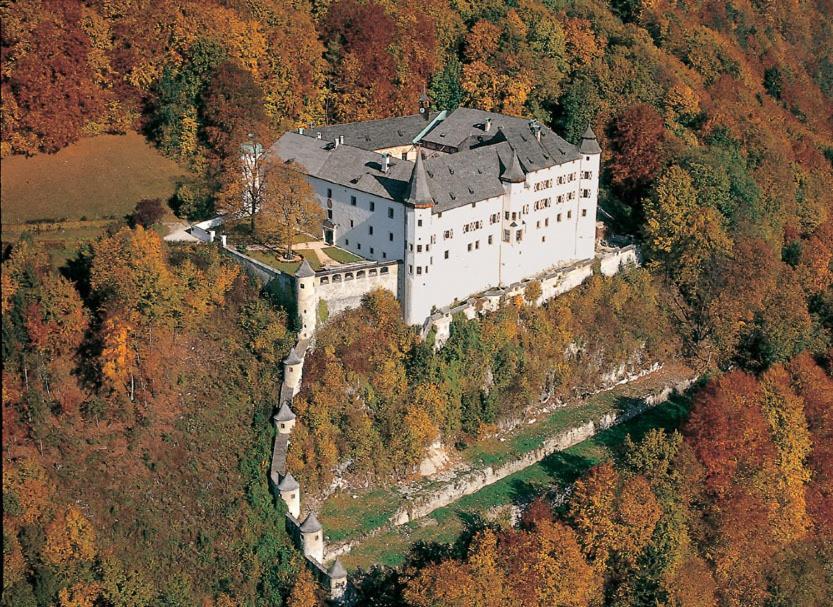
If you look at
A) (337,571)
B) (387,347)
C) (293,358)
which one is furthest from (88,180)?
(337,571)

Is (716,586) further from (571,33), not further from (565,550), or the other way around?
(571,33)

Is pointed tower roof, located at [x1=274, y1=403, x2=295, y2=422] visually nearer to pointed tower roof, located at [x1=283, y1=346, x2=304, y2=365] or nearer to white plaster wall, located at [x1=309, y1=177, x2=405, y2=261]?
pointed tower roof, located at [x1=283, y1=346, x2=304, y2=365]

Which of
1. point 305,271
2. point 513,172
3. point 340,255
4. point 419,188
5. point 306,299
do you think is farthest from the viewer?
point 513,172

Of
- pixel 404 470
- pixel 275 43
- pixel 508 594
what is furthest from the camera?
pixel 275 43

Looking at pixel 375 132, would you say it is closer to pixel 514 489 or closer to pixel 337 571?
pixel 514 489

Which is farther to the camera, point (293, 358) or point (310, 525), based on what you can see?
point (293, 358)

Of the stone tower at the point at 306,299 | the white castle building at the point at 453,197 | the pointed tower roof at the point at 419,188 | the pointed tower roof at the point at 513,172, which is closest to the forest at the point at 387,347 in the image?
the stone tower at the point at 306,299

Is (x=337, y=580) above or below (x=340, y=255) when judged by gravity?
Answer: below

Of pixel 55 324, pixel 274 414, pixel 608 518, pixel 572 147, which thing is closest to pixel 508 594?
pixel 608 518
